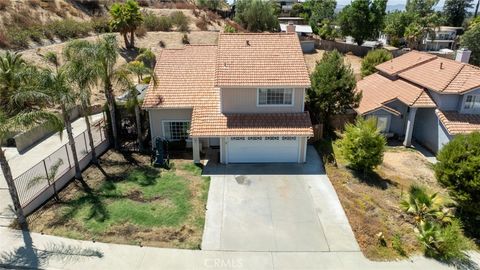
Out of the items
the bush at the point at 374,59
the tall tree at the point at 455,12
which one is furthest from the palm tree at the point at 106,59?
the tall tree at the point at 455,12

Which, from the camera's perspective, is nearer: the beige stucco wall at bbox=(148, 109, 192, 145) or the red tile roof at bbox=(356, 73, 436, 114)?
the beige stucco wall at bbox=(148, 109, 192, 145)

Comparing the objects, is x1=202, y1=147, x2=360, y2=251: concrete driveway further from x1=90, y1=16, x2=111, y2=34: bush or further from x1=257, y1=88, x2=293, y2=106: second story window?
x1=90, y1=16, x2=111, y2=34: bush

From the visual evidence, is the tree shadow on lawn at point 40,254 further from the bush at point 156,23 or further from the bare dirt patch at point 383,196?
the bush at point 156,23

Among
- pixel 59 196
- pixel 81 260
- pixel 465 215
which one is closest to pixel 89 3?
pixel 59 196

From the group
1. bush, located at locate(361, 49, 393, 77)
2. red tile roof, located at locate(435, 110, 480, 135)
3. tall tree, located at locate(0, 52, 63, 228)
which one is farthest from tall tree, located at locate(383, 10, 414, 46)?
tall tree, located at locate(0, 52, 63, 228)

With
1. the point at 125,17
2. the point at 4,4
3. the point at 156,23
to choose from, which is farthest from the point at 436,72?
the point at 4,4

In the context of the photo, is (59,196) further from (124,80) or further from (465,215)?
(465,215)
